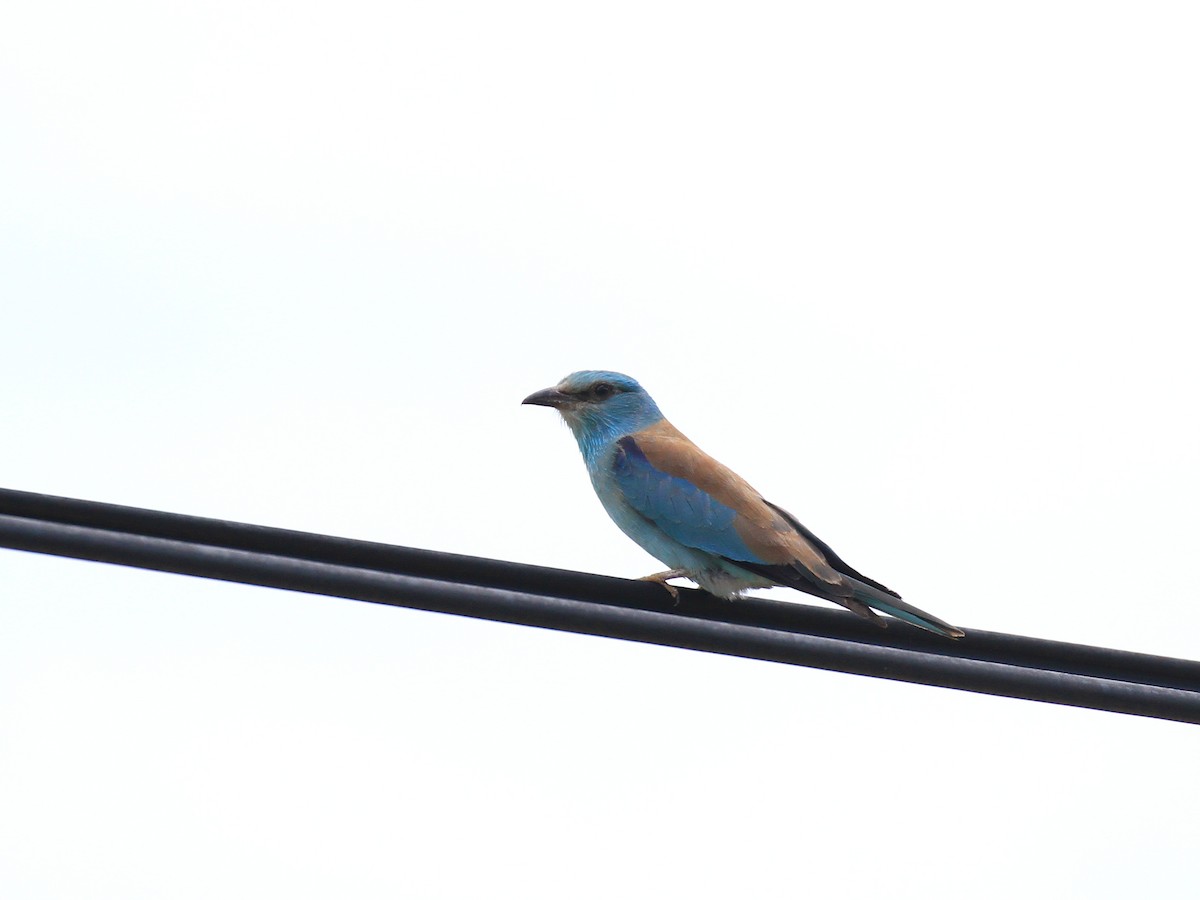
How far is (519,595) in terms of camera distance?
390 centimetres

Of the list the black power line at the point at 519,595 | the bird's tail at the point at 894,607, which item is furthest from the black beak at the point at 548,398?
the black power line at the point at 519,595

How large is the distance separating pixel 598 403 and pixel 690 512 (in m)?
1.20

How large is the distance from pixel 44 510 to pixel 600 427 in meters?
4.20

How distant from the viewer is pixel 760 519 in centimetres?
671

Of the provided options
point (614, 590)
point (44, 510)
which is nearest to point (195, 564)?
point (44, 510)

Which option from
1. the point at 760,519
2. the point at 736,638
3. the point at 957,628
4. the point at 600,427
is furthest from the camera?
the point at 600,427

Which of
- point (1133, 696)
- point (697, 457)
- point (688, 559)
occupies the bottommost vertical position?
point (1133, 696)

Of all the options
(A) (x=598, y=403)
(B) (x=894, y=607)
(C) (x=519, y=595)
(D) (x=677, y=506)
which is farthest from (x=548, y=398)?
(C) (x=519, y=595)

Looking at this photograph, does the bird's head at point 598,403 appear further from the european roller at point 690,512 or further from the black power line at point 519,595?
the black power line at point 519,595

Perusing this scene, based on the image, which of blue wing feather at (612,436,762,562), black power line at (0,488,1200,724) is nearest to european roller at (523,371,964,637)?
blue wing feather at (612,436,762,562)

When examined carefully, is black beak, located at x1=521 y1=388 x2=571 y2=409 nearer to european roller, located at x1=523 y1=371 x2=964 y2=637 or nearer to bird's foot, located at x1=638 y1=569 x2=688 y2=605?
european roller, located at x1=523 y1=371 x2=964 y2=637

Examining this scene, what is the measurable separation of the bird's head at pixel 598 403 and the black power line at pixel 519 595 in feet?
11.3

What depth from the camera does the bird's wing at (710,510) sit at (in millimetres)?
6444

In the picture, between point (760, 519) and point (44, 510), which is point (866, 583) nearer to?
point (760, 519)
